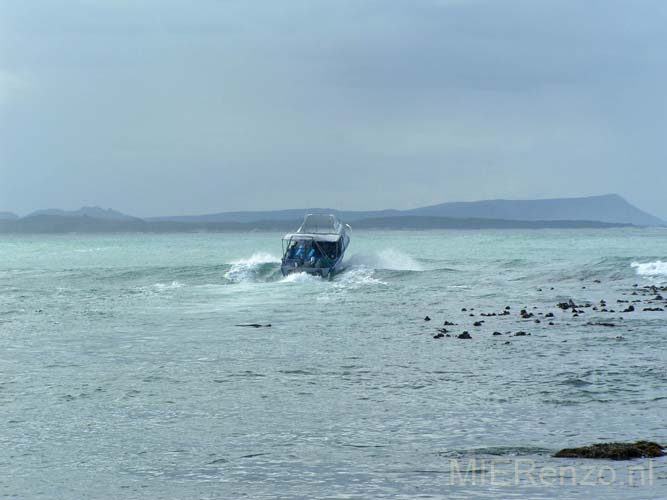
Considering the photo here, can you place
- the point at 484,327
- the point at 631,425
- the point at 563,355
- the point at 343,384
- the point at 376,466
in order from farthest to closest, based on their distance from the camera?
the point at 484,327
the point at 563,355
the point at 343,384
the point at 631,425
the point at 376,466

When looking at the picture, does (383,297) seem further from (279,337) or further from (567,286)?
(279,337)

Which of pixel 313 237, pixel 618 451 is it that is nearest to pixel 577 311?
pixel 618 451

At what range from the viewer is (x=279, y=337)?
26.1m

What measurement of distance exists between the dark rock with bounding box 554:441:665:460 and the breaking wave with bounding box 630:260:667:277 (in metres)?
44.0

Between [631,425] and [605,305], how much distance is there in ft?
76.2

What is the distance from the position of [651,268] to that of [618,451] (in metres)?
47.3

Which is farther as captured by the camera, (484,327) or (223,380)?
(484,327)

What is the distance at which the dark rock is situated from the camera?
1163 centimetres

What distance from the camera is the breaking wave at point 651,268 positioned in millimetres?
53938

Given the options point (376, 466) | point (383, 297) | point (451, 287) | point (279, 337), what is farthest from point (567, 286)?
point (376, 466)

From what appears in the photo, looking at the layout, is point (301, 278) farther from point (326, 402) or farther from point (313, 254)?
point (326, 402)

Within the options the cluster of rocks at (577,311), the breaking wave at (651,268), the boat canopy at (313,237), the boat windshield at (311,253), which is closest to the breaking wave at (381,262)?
the boat canopy at (313,237)

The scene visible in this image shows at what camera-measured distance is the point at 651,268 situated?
55844 millimetres

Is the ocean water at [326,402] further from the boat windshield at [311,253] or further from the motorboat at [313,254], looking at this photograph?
the boat windshield at [311,253]
